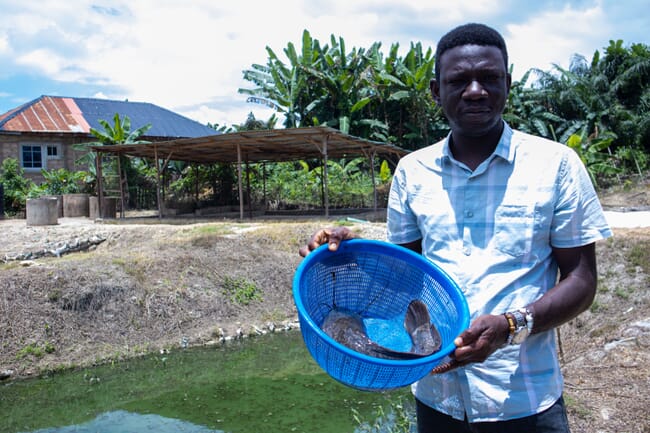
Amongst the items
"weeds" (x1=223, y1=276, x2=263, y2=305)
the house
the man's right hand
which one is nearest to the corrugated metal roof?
the house

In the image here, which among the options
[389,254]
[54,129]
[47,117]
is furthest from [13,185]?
[389,254]

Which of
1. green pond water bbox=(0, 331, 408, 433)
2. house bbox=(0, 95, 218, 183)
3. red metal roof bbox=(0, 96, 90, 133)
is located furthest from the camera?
red metal roof bbox=(0, 96, 90, 133)

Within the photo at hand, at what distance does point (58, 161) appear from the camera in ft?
62.4

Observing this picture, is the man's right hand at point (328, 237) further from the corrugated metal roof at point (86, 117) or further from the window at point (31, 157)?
the window at point (31, 157)

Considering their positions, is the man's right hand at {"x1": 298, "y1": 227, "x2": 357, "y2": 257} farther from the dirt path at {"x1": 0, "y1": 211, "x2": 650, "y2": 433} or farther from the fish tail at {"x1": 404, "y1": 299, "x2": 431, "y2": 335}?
the dirt path at {"x1": 0, "y1": 211, "x2": 650, "y2": 433}

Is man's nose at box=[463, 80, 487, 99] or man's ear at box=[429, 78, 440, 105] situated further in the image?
man's ear at box=[429, 78, 440, 105]

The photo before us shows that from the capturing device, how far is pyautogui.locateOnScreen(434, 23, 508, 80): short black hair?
1.37 m

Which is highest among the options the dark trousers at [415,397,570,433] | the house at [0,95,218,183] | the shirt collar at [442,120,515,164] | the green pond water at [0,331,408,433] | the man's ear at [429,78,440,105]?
the house at [0,95,218,183]

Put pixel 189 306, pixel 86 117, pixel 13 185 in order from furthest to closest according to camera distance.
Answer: pixel 86 117
pixel 13 185
pixel 189 306

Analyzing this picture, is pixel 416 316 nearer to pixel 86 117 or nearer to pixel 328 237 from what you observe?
pixel 328 237

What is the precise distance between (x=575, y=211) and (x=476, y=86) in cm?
38

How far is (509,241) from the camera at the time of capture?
4.31ft

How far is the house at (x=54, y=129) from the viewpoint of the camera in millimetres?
18375

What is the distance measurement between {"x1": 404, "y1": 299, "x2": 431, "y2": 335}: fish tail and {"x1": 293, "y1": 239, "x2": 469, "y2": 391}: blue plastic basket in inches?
0.6
